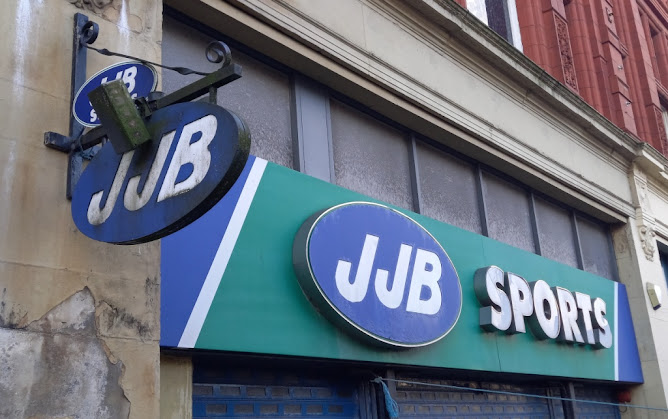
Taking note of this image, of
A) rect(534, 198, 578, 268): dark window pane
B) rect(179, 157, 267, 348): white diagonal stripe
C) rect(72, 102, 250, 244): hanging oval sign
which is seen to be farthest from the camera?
rect(534, 198, 578, 268): dark window pane

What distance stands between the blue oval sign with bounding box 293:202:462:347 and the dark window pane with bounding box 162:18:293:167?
91cm

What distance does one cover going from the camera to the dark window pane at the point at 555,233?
1134 centimetres

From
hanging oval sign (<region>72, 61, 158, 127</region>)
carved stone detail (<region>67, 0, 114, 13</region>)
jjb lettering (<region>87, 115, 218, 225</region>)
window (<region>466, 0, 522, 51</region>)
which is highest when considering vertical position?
window (<region>466, 0, 522, 51</region>)

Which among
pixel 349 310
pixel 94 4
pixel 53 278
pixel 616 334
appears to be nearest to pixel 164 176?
pixel 53 278

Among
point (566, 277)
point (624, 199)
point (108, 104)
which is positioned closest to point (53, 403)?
point (108, 104)

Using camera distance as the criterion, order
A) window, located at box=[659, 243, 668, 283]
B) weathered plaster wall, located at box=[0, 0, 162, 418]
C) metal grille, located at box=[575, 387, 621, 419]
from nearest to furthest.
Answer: weathered plaster wall, located at box=[0, 0, 162, 418], metal grille, located at box=[575, 387, 621, 419], window, located at box=[659, 243, 668, 283]

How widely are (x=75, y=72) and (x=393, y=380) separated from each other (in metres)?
4.22

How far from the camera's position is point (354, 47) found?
788 cm

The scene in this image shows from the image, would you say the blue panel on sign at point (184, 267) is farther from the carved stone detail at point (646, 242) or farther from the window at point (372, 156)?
the carved stone detail at point (646, 242)

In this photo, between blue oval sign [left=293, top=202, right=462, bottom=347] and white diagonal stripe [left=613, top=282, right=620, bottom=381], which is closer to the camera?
blue oval sign [left=293, top=202, right=462, bottom=347]

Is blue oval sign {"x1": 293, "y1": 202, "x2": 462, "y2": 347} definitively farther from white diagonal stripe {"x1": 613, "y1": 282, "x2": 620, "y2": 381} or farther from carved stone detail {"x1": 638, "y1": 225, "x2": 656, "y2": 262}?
carved stone detail {"x1": 638, "y1": 225, "x2": 656, "y2": 262}

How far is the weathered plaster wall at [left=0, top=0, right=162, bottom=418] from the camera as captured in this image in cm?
423

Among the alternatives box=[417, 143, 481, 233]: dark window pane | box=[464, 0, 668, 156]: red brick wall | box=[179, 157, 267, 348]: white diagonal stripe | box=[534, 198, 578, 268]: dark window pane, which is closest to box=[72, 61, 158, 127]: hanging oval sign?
box=[179, 157, 267, 348]: white diagonal stripe

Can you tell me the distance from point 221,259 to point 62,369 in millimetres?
1681
